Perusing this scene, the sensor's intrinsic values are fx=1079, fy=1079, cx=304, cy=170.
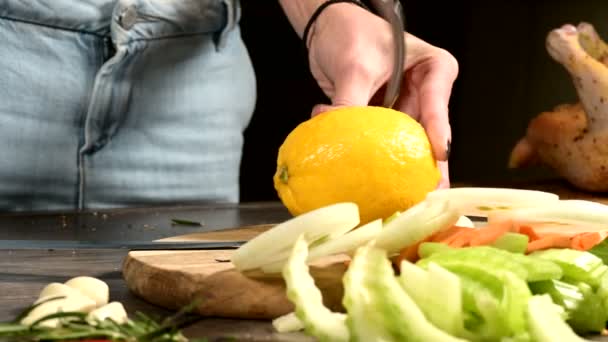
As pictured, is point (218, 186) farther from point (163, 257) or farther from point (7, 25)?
point (163, 257)

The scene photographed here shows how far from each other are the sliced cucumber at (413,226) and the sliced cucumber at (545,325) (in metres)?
0.16

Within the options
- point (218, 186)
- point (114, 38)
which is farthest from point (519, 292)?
point (218, 186)

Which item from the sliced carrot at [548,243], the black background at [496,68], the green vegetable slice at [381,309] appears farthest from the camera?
the black background at [496,68]

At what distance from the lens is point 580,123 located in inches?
92.0

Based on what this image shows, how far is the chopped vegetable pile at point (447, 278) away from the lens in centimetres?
75

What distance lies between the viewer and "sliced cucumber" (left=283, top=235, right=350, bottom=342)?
757 mm

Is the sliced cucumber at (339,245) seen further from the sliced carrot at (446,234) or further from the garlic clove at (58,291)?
the garlic clove at (58,291)

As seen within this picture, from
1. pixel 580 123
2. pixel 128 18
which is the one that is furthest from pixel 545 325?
pixel 580 123

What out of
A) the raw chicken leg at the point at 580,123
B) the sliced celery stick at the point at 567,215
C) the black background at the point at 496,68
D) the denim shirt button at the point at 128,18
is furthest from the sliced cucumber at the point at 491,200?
the black background at the point at 496,68

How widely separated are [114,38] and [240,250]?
772mm

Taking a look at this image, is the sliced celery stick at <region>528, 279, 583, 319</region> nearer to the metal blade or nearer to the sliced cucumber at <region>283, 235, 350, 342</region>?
the sliced cucumber at <region>283, 235, 350, 342</region>

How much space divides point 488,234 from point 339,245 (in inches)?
5.3

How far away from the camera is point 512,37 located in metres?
3.47

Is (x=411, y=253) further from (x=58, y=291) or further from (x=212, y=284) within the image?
(x=58, y=291)
